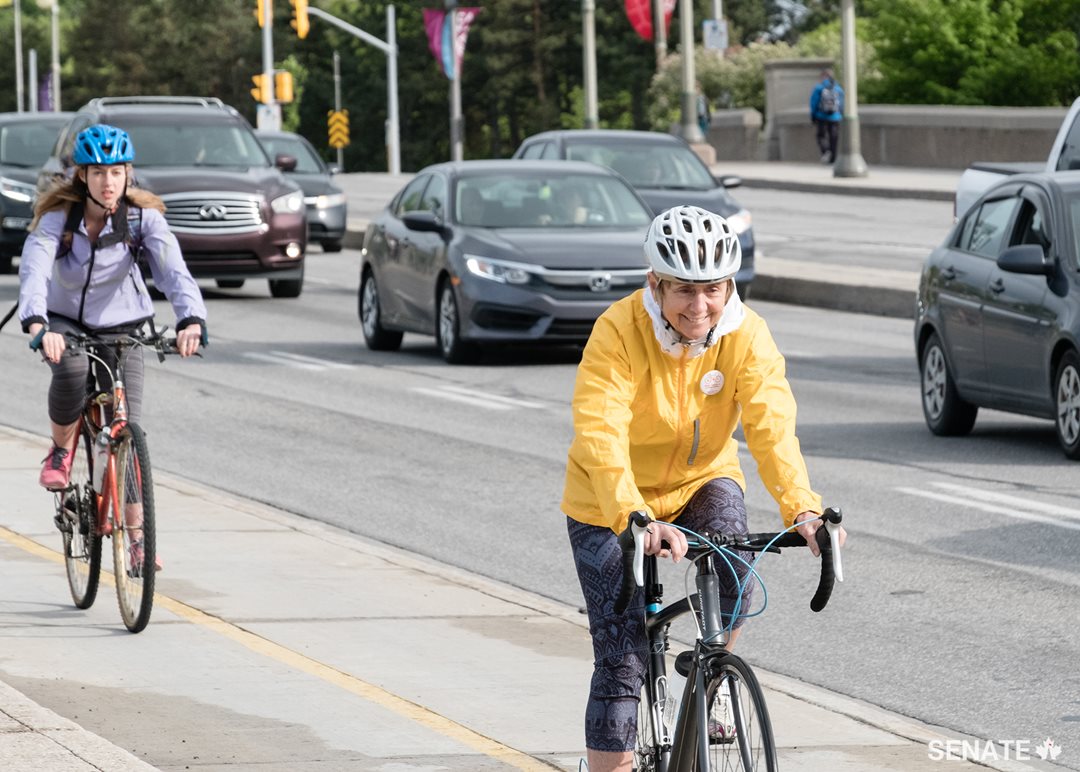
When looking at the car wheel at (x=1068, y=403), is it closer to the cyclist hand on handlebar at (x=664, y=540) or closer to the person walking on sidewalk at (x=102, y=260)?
the person walking on sidewalk at (x=102, y=260)

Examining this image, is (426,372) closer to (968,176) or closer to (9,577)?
(968,176)

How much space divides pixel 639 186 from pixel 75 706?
18.1 meters

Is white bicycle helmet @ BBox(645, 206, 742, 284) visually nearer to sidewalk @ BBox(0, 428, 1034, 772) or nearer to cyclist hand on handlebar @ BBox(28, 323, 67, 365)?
sidewalk @ BBox(0, 428, 1034, 772)

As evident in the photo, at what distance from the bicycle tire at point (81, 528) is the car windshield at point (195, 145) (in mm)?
15882

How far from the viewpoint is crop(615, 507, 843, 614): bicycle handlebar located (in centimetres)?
467

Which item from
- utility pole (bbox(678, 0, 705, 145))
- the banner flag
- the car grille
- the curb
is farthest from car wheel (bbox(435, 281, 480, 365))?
the banner flag

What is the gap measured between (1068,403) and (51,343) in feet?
20.9

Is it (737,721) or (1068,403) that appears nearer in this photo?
(737,721)

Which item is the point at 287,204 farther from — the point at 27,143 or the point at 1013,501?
the point at 1013,501

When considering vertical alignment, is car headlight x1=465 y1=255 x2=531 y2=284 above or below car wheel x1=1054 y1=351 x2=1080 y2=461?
above

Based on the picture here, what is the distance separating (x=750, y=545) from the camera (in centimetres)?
477

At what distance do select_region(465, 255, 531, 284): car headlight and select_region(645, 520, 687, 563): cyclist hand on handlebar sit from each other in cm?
1330

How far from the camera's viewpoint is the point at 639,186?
24.6m

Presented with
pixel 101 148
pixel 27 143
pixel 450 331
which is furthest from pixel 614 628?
pixel 27 143
